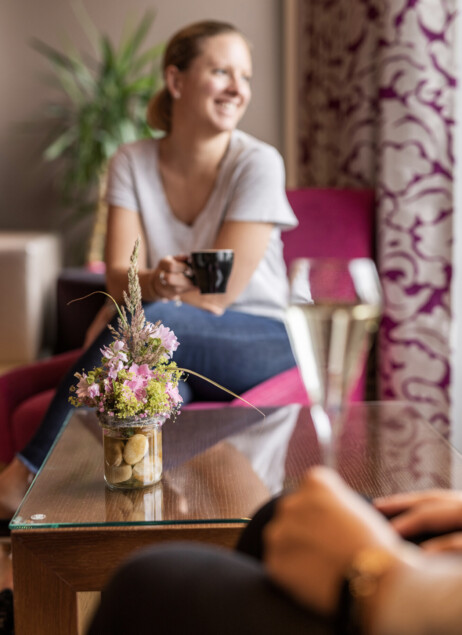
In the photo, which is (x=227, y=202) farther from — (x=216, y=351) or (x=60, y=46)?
(x=60, y=46)

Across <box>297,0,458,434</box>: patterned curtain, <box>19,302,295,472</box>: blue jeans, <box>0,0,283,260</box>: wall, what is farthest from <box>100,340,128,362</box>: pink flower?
<box>0,0,283,260</box>: wall

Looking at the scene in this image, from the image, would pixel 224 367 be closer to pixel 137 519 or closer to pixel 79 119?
pixel 137 519

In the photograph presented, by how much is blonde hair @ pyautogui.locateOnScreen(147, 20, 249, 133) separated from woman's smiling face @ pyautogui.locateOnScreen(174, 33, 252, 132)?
16 millimetres

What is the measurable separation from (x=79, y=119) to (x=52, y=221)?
0.59 m

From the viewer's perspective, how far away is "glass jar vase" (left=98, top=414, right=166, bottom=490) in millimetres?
1042

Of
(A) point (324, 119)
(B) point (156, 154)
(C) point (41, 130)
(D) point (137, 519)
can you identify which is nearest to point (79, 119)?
(C) point (41, 130)

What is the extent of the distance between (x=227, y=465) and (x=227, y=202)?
89cm

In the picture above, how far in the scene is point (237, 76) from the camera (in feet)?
6.32

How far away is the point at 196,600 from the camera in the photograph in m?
0.49

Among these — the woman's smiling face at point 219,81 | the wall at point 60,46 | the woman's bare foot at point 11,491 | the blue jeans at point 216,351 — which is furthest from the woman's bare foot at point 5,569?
the wall at point 60,46

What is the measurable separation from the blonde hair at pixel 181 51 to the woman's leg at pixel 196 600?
5.34 feet

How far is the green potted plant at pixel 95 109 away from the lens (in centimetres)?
354

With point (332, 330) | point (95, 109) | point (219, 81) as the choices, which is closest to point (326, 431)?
point (332, 330)

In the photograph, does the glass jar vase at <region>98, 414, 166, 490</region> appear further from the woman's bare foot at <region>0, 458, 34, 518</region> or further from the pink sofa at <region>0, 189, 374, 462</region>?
the pink sofa at <region>0, 189, 374, 462</region>
